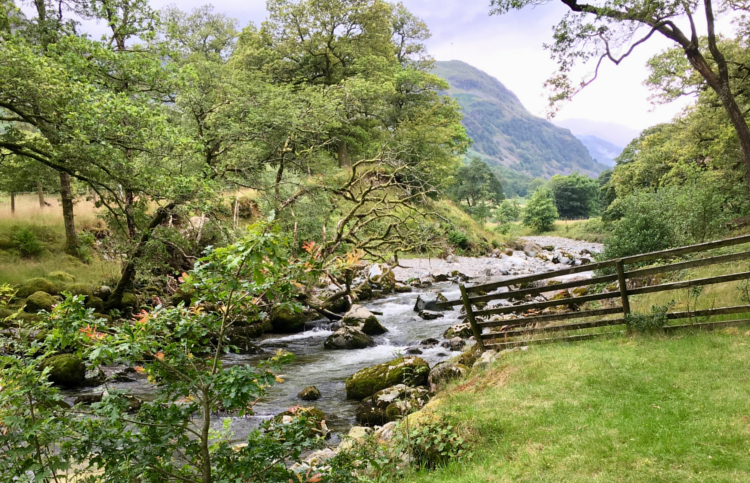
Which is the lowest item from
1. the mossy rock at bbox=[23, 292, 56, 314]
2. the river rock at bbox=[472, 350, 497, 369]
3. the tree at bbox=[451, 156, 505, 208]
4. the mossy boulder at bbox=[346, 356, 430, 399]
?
the mossy boulder at bbox=[346, 356, 430, 399]

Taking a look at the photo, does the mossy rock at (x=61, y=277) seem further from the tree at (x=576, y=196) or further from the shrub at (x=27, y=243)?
the tree at (x=576, y=196)

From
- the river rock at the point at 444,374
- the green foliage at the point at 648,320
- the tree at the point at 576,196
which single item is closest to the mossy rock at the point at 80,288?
the river rock at the point at 444,374

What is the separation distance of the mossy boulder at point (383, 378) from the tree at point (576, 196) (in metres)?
81.7

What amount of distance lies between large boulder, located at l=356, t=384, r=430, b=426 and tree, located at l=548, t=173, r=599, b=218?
3253 inches

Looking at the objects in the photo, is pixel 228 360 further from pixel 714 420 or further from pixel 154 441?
pixel 714 420

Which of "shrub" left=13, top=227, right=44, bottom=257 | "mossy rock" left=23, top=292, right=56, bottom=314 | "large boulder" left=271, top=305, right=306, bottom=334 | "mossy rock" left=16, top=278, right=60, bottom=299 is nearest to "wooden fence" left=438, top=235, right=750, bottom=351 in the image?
"large boulder" left=271, top=305, right=306, bottom=334

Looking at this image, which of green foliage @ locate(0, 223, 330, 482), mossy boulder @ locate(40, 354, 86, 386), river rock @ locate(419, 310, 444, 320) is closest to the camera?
green foliage @ locate(0, 223, 330, 482)

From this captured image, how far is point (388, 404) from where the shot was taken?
8.39 meters

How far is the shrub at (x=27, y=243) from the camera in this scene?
15.8 m

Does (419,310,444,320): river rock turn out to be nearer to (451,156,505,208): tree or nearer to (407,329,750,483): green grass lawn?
(407,329,750,483): green grass lawn

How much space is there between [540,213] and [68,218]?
64.2 m

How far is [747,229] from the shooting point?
16391 mm

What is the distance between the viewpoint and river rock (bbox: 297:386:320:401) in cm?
946

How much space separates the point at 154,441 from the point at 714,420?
522cm
